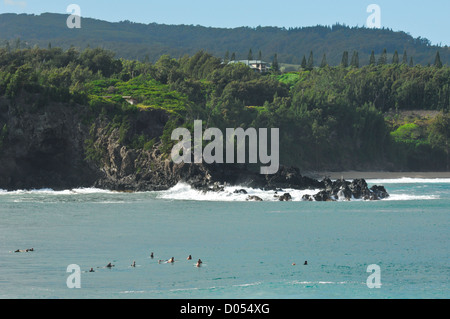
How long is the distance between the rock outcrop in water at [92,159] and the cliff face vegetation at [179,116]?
0.38ft

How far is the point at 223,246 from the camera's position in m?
45.2

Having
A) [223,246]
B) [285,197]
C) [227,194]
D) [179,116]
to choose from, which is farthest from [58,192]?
[223,246]

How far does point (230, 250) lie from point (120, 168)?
44229mm

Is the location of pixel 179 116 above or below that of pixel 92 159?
above

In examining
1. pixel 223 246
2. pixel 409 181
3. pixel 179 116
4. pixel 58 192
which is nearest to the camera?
pixel 223 246

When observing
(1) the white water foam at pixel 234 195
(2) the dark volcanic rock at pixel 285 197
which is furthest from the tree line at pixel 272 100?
(2) the dark volcanic rock at pixel 285 197

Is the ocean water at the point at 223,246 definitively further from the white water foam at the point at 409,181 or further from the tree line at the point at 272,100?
the white water foam at the point at 409,181

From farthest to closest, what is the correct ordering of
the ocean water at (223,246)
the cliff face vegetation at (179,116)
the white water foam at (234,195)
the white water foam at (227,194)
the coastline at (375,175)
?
the coastline at (375,175) < the cliff face vegetation at (179,116) < the white water foam at (227,194) < the white water foam at (234,195) < the ocean water at (223,246)

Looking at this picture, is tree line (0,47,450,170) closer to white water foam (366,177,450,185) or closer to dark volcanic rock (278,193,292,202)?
white water foam (366,177,450,185)

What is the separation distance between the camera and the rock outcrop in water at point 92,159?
263ft

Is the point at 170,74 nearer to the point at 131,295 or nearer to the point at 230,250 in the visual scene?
the point at 230,250

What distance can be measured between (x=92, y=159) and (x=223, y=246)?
45.0 meters

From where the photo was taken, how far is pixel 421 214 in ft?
207

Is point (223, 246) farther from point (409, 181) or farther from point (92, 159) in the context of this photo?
point (409, 181)
